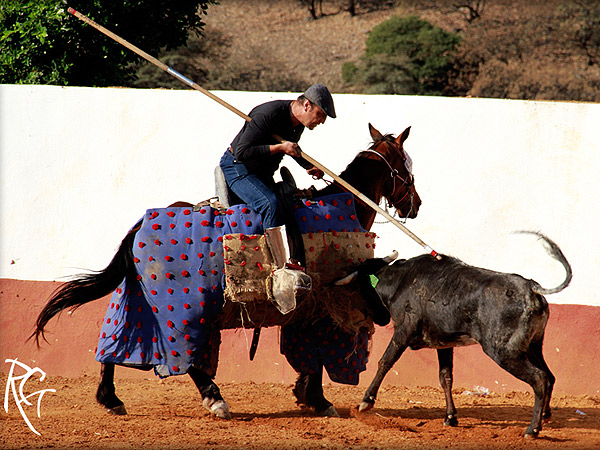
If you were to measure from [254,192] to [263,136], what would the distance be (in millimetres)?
432

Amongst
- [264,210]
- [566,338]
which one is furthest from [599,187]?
[264,210]

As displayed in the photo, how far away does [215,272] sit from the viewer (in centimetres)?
553

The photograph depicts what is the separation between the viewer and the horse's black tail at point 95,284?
5848 mm

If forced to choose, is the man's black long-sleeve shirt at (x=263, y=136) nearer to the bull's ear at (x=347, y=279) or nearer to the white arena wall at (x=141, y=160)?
the bull's ear at (x=347, y=279)

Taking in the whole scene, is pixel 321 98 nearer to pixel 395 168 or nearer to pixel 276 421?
pixel 395 168

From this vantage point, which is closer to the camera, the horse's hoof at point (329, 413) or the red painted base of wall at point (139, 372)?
the horse's hoof at point (329, 413)

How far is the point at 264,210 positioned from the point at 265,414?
1794mm

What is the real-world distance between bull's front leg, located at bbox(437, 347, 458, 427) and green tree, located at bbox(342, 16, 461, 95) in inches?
587

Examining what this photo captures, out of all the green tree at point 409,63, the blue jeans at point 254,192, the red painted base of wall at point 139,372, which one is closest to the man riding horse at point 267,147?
the blue jeans at point 254,192

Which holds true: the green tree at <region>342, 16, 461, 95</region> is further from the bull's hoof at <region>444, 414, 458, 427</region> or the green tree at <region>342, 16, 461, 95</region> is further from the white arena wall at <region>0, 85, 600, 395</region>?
the bull's hoof at <region>444, 414, 458, 427</region>

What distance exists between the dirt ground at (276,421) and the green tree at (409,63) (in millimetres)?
14175

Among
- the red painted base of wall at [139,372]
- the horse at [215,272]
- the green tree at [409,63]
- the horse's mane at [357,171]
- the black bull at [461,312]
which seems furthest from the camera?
the green tree at [409,63]

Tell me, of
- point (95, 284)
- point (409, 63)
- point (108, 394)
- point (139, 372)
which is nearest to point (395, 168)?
point (95, 284)

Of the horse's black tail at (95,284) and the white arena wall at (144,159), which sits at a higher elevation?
the white arena wall at (144,159)
